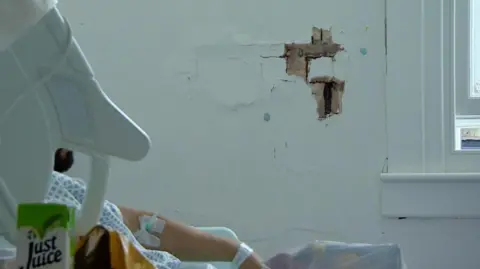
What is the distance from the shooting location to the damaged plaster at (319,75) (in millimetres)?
1400

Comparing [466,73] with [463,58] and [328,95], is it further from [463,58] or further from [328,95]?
[328,95]

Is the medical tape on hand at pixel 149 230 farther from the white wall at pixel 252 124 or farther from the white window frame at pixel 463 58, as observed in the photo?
the white window frame at pixel 463 58

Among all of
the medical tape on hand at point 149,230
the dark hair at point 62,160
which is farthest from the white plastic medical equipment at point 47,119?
the dark hair at point 62,160

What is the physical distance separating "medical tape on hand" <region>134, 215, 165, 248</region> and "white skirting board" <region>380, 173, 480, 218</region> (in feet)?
1.77

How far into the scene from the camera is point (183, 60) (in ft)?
4.76

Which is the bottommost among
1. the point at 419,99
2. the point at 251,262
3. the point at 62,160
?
the point at 251,262

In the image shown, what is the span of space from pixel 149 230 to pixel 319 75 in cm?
57

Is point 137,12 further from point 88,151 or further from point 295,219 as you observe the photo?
point 88,151

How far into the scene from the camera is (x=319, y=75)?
1.41m

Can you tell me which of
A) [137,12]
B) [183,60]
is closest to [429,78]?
[183,60]

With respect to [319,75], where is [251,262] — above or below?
below

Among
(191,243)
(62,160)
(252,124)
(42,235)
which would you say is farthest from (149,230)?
(42,235)

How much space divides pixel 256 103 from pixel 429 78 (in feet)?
1.20

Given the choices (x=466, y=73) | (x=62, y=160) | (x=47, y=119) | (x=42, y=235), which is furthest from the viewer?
(x=466, y=73)
